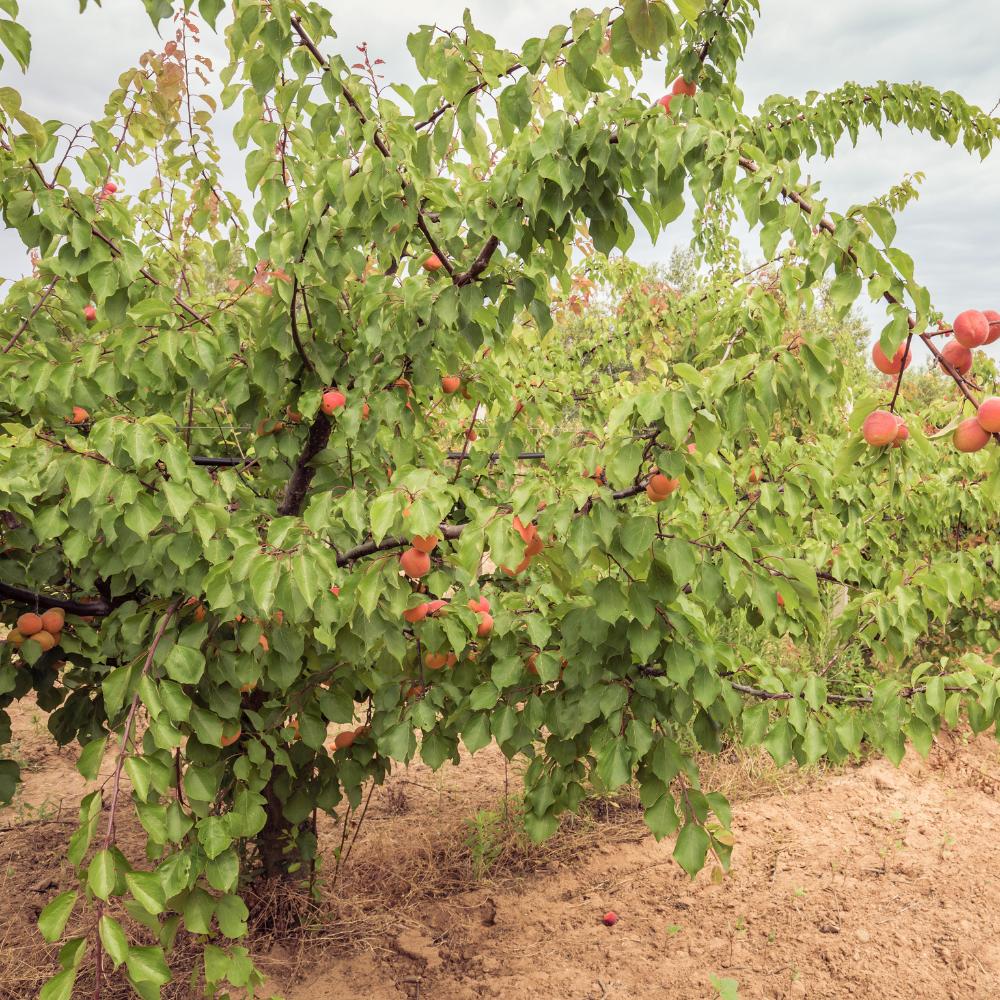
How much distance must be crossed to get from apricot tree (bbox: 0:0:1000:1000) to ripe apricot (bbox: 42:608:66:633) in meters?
0.05

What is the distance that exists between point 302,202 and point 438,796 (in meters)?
3.19

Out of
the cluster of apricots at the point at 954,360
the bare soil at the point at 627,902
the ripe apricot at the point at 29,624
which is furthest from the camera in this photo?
the bare soil at the point at 627,902

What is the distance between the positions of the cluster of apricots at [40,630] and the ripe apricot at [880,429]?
1961 mm

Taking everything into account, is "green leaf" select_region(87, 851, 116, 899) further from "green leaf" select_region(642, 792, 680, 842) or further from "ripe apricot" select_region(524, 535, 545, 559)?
"green leaf" select_region(642, 792, 680, 842)

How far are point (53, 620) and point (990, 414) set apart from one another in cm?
215

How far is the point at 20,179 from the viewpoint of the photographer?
1675mm

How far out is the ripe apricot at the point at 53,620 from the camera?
6.32 ft

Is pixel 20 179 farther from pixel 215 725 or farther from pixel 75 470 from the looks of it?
pixel 215 725

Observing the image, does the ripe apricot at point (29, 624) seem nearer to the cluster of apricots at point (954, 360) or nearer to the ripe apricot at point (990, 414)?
the cluster of apricots at point (954, 360)

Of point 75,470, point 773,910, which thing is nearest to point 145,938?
point 75,470

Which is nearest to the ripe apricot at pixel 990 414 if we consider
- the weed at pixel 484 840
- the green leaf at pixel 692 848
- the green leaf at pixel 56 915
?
the green leaf at pixel 692 848

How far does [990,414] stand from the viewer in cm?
102

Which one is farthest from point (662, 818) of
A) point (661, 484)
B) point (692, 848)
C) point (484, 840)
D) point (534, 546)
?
point (484, 840)

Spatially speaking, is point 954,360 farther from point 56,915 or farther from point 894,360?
point 56,915
